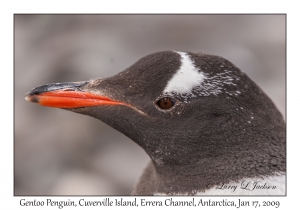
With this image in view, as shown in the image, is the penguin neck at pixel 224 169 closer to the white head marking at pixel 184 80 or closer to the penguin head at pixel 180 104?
the penguin head at pixel 180 104

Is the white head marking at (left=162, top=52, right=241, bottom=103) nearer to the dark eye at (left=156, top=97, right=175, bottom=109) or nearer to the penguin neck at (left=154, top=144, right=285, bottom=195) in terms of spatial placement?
the dark eye at (left=156, top=97, right=175, bottom=109)

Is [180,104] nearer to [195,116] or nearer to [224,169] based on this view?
[195,116]

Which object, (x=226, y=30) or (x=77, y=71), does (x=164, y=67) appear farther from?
(x=226, y=30)

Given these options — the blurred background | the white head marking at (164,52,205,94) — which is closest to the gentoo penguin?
the white head marking at (164,52,205,94)

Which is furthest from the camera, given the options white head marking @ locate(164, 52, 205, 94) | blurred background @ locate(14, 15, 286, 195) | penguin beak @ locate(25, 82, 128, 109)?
blurred background @ locate(14, 15, 286, 195)

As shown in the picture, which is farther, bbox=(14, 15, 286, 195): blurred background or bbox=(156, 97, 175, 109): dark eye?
bbox=(14, 15, 286, 195): blurred background

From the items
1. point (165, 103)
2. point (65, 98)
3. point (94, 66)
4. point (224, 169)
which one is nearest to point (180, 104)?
point (165, 103)

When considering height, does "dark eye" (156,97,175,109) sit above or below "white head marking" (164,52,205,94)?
below
